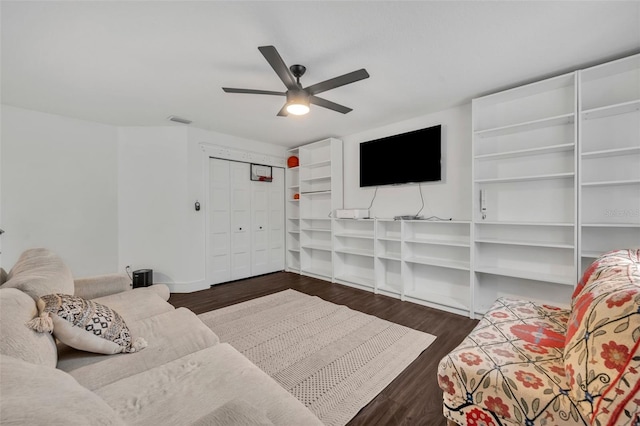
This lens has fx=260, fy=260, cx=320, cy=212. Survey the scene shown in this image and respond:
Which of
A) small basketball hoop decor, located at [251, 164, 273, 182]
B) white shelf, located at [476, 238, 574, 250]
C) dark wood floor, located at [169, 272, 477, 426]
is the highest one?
small basketball hoop decor, located at [251, 164, 273, 182]

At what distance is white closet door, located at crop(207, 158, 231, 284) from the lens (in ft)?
14.4

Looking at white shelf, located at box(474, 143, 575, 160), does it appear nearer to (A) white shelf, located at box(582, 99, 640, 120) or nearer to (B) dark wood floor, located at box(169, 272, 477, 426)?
(A) white shelf, located at box(582, 99, 640, 120)

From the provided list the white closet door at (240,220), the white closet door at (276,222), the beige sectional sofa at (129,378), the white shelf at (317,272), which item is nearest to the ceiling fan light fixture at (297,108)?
the beige sectional sofa at (129,378)

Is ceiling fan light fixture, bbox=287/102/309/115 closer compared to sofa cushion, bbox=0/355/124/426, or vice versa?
sofa cushion, bbox=0/355/124/426

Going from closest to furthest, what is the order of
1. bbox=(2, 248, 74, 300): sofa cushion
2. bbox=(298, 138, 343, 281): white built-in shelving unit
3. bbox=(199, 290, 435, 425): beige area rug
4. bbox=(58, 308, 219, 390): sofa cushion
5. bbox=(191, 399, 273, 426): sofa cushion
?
1. bbox=(191, 399, 273, 426): sofa cushion
2. bbox=(58, 308, 219, 390): sofa cushion
3. bbox=(2, 248, 74, 300): sofa cushion
4. bbox=(199, 290, 435, 425): beige area rug
5. bbox=(298, 138, 343, 281): white built-in shelving unit

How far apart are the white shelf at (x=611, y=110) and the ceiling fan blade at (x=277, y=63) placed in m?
2.63

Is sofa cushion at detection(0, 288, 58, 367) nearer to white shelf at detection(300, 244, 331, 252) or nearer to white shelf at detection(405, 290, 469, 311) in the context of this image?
white shelf at detection(405, 290, 469, 311)

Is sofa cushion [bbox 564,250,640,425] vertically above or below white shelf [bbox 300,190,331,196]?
below

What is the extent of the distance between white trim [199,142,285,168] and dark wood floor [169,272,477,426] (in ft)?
7.16

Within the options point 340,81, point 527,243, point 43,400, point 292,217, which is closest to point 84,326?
point 43,400

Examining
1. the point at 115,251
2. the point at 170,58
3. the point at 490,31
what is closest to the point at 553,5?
the point at 490,31

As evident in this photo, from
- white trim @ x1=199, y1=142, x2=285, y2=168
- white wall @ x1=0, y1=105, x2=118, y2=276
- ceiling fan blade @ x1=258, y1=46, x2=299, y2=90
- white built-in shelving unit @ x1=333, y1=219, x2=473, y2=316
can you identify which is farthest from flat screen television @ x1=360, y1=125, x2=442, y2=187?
white wall @ x1=0, y1=105, x2=118, y2=276

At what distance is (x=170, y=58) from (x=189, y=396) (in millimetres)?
2463

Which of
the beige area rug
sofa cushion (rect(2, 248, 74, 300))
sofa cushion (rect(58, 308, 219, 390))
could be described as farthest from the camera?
the beige area rug
